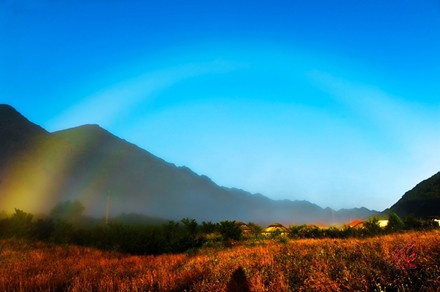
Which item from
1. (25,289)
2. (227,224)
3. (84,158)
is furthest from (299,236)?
(84,158)

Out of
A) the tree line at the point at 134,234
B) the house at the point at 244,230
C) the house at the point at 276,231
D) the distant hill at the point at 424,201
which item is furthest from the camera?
the distant hill at the point at 424,201

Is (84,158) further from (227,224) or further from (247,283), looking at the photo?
(247,283)

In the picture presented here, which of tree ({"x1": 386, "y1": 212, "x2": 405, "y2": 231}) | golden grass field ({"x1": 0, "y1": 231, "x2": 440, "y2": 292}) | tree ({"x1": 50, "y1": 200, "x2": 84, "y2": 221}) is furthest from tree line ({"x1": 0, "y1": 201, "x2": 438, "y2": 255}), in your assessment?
tree ({"x1": 50, "y1": 200, "x2": 84, "y2": 221})

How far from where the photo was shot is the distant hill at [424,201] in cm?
8619

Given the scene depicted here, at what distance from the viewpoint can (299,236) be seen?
927 inches

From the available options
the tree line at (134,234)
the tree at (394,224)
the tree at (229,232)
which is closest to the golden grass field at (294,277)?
the tree line at (134,234)

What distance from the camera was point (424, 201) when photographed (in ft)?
302

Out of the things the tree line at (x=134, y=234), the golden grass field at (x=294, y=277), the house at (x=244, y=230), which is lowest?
the house at (x=244, y=230)

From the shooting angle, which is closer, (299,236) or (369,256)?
(369,256)

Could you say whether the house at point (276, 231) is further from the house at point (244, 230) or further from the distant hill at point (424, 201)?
the distant hill at point (424, 201)

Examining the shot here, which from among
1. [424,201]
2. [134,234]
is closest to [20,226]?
[134,234]

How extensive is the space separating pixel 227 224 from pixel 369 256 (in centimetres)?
1592

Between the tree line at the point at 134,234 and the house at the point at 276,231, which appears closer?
the tree line at the point at 134,234

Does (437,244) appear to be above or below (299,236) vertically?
above
